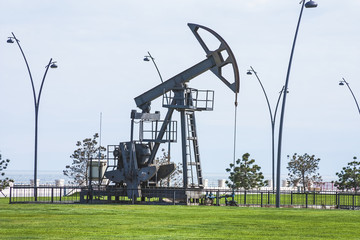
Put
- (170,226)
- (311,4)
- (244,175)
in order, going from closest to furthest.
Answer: (170,226) → (311,4) → (244,175)

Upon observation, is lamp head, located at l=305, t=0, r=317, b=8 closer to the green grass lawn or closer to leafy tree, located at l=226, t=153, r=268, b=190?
the green grass lawn

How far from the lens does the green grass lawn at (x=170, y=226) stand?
63.4 feet

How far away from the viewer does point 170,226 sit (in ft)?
73.3

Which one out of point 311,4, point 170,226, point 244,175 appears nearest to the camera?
point 170,226

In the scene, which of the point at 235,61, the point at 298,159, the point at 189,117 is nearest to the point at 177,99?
the point at 189,117

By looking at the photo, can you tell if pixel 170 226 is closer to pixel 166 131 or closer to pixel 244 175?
pixel 166 131

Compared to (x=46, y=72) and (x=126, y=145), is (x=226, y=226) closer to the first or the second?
(x=126, y=145)

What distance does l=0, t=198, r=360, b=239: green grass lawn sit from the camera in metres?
19.3

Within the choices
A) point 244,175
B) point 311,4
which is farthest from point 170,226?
point 244,175

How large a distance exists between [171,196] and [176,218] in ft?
39.4

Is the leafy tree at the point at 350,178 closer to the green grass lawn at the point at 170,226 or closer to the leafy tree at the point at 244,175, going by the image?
the leafy tree at the point at 244,175

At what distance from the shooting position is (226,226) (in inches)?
890

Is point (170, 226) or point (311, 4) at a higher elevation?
point (311, 4)

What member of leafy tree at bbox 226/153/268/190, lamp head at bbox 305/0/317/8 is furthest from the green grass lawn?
leafy tree at bbox 226/153/268/190
